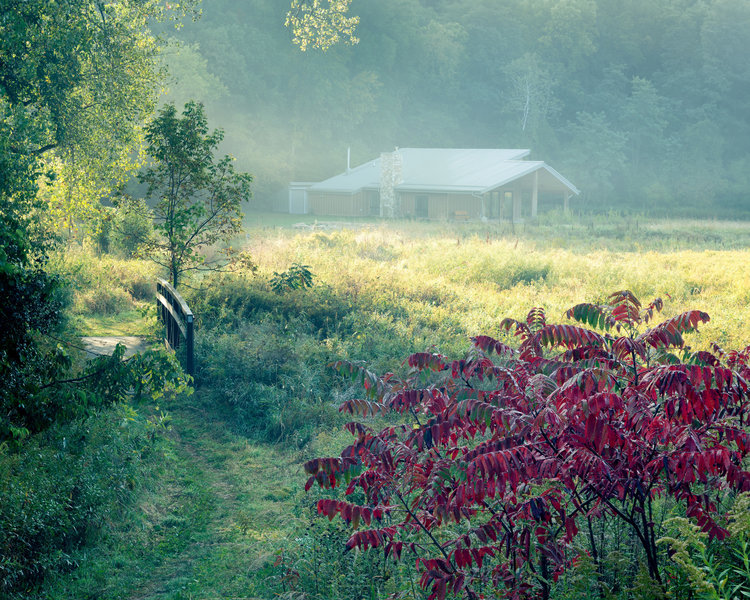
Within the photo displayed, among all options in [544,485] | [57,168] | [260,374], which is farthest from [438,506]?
[57,168]

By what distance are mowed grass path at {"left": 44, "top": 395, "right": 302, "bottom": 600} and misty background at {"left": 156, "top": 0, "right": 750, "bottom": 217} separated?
60784 mm

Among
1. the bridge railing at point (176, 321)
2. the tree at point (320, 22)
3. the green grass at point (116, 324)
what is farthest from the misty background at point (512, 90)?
the bridge railing at point (176, 321)

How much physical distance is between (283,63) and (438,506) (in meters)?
78.5

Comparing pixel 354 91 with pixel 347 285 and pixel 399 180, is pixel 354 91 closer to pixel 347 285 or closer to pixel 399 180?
pixel 399 180

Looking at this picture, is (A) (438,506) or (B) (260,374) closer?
(A) (438,506)

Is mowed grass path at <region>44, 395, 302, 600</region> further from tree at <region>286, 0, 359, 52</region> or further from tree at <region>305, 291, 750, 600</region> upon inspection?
tree at <region>286, 0, 359, 52</region>

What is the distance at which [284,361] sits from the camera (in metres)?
11.2

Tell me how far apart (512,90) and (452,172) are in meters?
39.4

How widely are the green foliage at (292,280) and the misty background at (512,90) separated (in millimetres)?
53484

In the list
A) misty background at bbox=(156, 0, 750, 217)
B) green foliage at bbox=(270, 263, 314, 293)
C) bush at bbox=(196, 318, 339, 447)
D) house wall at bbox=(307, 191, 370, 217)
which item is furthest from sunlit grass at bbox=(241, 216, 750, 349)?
misty background at bbox=(156, 0, 750, 217)

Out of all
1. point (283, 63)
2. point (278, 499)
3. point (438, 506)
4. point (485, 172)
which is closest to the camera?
point (438, 506)

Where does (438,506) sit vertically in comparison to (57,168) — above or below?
below

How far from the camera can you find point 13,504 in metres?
5.70

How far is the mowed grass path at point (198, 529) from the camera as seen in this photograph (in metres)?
5.83
